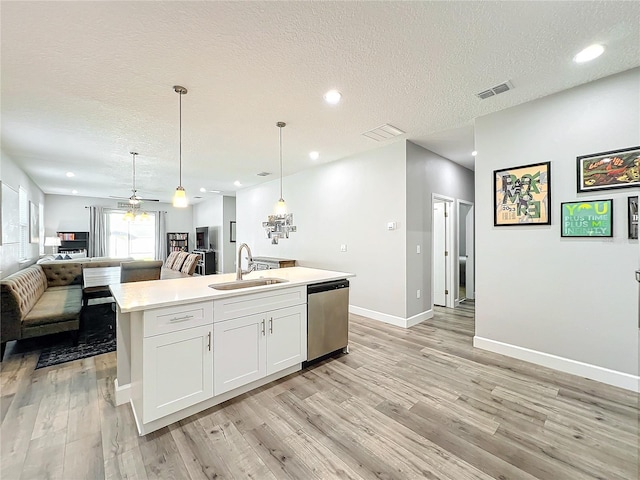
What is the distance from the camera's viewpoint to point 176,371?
1.90 meters

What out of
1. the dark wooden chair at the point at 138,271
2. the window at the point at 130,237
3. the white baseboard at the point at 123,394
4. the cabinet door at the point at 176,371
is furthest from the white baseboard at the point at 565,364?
the window at the point at 130,237

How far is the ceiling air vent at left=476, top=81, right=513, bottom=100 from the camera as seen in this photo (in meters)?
2.52

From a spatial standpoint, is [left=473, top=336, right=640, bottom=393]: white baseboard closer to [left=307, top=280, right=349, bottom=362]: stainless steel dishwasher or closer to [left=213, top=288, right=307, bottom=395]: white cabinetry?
[left=307, top=280, right=349, bottom=362]: stainless steel dishwasher

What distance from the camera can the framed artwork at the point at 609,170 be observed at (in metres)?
2.31

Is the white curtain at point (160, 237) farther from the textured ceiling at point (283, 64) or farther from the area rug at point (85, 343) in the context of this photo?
the textured ceiling at point (283, 64)

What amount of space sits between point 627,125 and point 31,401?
5.51 metres

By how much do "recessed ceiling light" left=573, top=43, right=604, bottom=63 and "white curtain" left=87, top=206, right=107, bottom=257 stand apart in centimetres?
1212

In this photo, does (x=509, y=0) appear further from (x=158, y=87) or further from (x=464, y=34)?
(x=158, y=87)

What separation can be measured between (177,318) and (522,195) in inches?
139

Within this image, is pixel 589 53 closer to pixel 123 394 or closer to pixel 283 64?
pixel 283 64

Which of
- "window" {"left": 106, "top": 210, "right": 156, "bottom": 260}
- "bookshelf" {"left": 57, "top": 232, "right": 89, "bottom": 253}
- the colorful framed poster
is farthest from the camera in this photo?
"window" {"left": 106, "top": 210, "right": 156, "bottom": 260}

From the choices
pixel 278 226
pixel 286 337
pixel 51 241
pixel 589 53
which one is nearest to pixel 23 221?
pixel 51 241

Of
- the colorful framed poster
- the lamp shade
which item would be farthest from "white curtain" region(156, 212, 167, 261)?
the colorful framed poster

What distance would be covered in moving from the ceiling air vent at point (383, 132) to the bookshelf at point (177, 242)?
9.37 m
